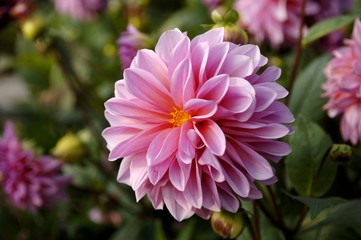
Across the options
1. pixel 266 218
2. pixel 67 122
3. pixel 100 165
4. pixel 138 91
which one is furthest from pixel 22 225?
pixel 138 91

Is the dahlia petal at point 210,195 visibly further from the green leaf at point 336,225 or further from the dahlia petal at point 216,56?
the green leaf at point 336,225

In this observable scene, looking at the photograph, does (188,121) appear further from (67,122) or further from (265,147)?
(67,122)

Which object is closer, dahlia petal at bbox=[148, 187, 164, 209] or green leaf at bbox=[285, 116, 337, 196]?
dahlia petal at bbox=[148, 187, 164, 209]

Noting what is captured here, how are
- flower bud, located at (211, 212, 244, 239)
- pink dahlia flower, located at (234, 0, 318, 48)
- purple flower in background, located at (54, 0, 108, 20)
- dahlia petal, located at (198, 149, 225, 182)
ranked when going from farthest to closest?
purple flower in background, located at (54, 0, 108, 20), pink dahlia flower, located at (234, 0, 318, 48), flower bud, located at (211, 212, 244, 239), dahlia petal, located at (198, 149, 225, 182)

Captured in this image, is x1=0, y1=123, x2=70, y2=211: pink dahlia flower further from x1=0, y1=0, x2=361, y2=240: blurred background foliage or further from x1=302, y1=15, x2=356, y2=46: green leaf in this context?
x1=302, y1=15, x2=356, y2=46: green leaf

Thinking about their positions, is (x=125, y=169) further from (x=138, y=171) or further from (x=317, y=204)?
(x=317, y=204)

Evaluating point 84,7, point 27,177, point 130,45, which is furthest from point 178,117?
point 84,7

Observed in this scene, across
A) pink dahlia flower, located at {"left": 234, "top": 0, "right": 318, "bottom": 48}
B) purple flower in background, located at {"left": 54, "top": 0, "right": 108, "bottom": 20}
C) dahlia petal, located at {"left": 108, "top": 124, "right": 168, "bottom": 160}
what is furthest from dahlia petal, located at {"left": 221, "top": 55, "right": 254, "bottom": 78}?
purple flower in background, located at {"left": 54, "top": 0, "right": 108, "bottom": 20}

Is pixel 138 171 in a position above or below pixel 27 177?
above
